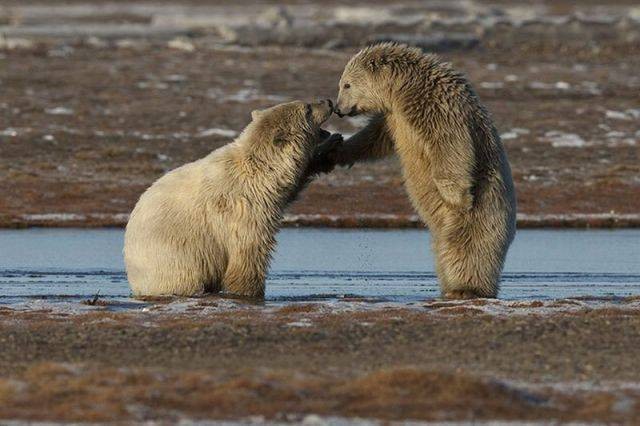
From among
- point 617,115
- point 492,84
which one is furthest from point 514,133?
point 492,84

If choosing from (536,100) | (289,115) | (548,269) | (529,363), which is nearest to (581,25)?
(536,100)

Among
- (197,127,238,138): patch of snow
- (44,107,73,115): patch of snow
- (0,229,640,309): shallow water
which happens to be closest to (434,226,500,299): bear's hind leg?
(0,229,640,309): shallow water

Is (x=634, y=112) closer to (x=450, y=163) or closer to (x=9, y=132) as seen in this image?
(x=9, y=132)

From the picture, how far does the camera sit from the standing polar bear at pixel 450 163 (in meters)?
12.2

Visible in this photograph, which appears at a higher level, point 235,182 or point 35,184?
point 235,182

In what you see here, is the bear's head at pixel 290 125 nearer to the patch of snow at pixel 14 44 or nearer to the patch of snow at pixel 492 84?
the patch of snow at pixel 492 84

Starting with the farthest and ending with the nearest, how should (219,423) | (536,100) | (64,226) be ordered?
(536,100), (64,226), (219,423)

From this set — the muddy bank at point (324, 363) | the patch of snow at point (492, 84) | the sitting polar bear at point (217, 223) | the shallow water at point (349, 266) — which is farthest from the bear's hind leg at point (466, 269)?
the patch of snow at point (492, 84)

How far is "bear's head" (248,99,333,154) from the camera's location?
40.4 feet

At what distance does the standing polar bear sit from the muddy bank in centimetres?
83

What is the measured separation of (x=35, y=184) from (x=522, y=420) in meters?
15.7

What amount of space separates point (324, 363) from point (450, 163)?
3.59 m

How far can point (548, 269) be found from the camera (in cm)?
1566

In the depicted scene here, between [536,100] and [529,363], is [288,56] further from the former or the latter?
[529,363]
